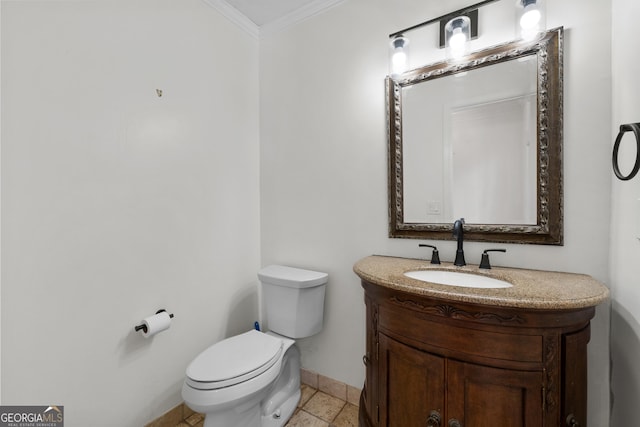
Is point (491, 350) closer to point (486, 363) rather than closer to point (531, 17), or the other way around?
point (486, 363)

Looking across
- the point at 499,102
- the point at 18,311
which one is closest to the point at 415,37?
the point at 499,102

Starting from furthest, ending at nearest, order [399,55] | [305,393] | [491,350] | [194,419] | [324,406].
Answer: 1. [305,393]
2. [324,406]
3. [194,419]
4. [399,55]
5. [491,350]

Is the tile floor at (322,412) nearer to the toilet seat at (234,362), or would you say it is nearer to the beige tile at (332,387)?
the beige tile at (332,387)

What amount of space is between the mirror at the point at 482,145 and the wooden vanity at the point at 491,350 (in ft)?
1.00

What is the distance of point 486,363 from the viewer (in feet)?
2.84

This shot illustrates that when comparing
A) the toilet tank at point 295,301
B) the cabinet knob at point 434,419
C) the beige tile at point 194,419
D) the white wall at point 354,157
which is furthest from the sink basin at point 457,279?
the beige tile at point 194,419

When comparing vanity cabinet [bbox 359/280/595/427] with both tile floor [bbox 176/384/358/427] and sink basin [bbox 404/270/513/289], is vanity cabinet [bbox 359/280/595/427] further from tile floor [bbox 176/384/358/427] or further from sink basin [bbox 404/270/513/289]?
tile floor [bbox 176/384/358/427]

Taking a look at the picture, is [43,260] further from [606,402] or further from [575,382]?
[606,402]

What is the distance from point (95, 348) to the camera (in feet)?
3.88

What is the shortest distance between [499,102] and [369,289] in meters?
1.04

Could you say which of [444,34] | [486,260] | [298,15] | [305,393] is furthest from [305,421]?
[298,15]

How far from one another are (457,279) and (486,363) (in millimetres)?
408

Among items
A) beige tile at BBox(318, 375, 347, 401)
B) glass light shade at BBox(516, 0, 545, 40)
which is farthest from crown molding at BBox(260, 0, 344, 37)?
beige tile at BBox(318, 375, 347, 401)

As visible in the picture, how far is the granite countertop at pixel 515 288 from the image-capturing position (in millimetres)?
784
